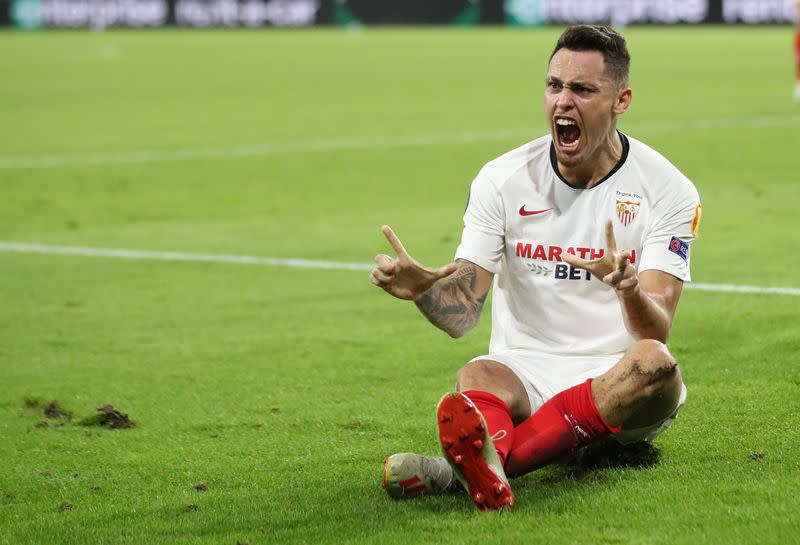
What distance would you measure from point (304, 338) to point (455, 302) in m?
2.74

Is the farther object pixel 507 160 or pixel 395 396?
pixel 395 396

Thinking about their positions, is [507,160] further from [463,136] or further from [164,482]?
[463,136]

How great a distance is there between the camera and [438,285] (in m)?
4.98

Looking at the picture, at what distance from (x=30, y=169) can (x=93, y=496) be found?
10938 mm

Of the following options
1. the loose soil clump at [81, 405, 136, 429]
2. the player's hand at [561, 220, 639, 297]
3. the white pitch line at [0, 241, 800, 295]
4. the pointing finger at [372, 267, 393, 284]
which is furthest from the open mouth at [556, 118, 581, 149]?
the white pitch line at [0, 241, 800, 295]

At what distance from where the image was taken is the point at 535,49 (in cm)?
3541

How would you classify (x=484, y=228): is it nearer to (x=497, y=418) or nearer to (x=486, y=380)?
(x=486, y=380)

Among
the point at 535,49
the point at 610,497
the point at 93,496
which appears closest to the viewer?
the point at 610,497

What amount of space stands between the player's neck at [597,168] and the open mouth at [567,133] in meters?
0.12

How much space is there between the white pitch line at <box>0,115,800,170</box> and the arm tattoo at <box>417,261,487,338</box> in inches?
440

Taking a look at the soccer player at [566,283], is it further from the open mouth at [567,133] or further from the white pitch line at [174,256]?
the white pitch line at [174,256]

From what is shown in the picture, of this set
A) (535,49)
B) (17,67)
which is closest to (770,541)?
(17,67)

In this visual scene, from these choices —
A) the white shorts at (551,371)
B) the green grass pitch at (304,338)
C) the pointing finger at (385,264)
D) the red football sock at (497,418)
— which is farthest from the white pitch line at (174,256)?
the pointing finger at (385,264)

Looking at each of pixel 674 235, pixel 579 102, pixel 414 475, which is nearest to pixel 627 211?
pixel 674 235
